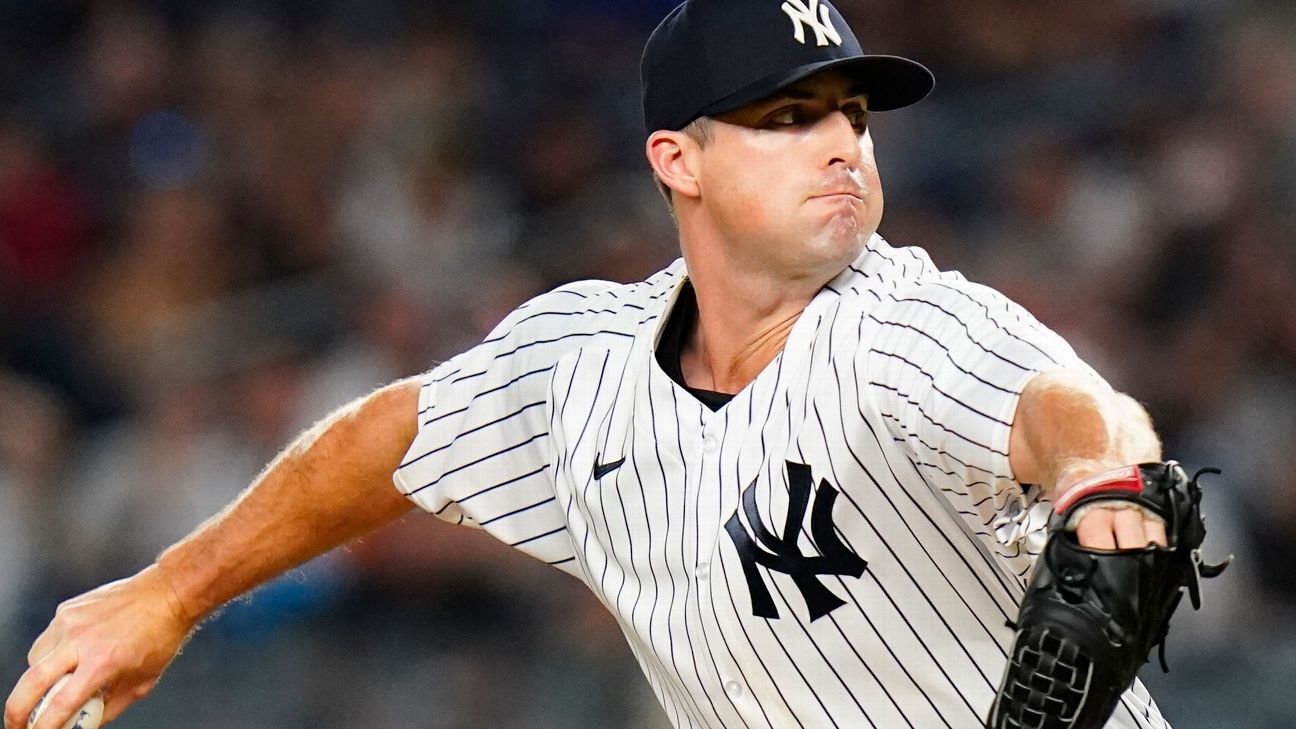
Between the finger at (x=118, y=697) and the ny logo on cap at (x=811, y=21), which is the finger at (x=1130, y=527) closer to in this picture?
the ny logo on cap at (x=811, y=21)

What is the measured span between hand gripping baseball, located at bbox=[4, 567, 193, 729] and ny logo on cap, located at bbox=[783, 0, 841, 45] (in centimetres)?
138

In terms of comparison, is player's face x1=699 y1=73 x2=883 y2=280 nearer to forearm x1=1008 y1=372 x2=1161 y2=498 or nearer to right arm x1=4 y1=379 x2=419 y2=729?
forearm x1=1008 y1=372 x2=1161 y2=498

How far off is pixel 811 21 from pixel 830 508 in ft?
2.33

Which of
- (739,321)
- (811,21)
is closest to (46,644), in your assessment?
(739,321)

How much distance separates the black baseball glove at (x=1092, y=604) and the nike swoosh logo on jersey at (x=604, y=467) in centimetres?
92

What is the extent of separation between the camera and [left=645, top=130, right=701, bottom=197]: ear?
2.54 meters

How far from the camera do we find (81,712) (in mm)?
2643

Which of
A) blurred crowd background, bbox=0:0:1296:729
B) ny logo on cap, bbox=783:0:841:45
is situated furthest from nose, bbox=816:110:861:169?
blurred crowd background, bbox=0:0:1296:729

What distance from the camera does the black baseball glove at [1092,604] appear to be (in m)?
1.56

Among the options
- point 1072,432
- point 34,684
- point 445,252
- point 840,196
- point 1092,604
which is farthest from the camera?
point 445,252

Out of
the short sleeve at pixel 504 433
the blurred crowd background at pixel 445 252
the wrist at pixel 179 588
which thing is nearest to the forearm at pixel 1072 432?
the short sleeve at pixel 504 433

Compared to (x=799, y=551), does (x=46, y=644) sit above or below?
below

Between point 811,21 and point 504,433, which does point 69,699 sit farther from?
point 811,21

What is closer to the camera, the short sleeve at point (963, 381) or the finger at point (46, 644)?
the short sleeve at point (963, 381)
